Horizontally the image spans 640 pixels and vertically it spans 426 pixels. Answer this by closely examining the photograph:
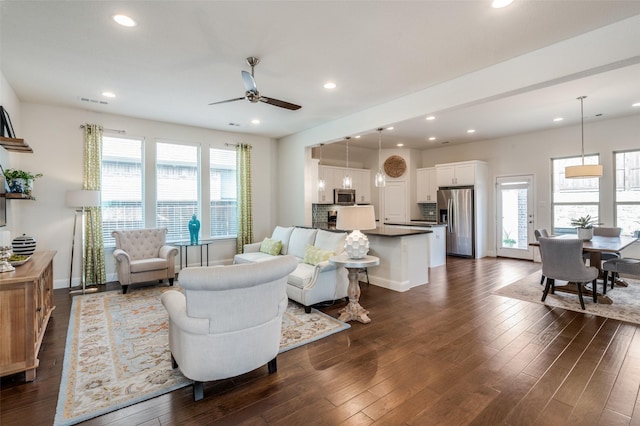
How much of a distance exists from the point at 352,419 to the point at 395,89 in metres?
4.04

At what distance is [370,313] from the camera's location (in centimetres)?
379

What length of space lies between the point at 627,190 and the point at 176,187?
9.03m

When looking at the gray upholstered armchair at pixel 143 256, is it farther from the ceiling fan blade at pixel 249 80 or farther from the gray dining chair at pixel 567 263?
the gray dining chair at pixel 567 263

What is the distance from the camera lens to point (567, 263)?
3.93 metres

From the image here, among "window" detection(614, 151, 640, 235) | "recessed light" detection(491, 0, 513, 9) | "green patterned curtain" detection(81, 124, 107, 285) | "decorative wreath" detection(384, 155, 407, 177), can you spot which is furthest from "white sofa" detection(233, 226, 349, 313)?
"window" detection(614, 151, 640, 235)

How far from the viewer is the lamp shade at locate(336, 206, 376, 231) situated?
130 inches

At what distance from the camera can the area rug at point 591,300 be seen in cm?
372

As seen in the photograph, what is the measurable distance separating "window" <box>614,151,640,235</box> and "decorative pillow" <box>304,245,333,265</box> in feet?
20.2

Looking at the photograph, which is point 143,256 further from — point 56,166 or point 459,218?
point 459,218

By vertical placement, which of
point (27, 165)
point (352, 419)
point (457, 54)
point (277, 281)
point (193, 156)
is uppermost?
point (457, 54)

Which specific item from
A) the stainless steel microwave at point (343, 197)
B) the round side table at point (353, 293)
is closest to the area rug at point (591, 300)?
the round side table at point (353, 293)

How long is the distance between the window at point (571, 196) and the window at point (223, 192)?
735cm

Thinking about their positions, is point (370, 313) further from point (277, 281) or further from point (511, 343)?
point (277, 281)

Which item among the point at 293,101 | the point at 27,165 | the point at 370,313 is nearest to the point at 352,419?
the point at 370,313
